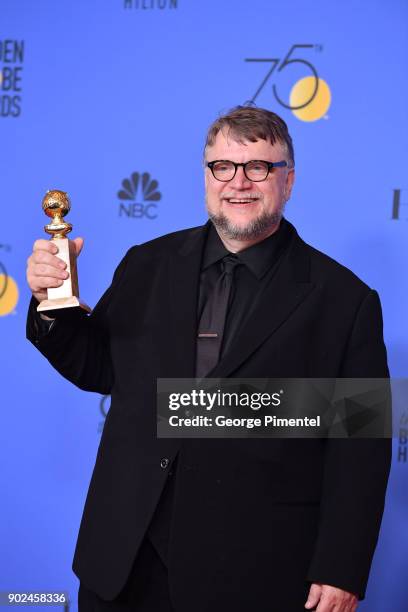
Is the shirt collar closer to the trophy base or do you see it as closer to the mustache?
the mustache

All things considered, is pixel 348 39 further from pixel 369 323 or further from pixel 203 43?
pixel 369 323

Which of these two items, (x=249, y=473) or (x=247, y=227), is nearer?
(x=249, y=473)

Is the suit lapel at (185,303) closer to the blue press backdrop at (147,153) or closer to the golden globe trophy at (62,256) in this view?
the golden globe trophy at (62,256)

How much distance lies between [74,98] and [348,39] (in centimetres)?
80

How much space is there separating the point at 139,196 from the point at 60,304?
102cm

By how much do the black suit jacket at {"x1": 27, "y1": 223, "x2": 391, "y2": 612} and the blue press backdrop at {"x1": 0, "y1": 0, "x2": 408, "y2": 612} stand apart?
2.67 ft

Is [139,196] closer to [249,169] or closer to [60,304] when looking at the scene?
[249,169]

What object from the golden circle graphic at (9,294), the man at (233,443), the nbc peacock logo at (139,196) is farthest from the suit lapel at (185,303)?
the golden circle graphic at (9,294)

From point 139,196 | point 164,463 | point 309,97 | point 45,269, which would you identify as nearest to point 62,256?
point 45,269

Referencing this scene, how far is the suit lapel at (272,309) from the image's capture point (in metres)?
1.65

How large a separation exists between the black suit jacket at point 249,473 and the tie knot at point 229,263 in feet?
0.20

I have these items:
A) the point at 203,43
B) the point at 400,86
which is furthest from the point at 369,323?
the point at 203,43

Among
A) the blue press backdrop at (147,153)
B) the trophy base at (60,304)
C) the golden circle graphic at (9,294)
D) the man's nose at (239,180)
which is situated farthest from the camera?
the golden circle graphic at (9,294)

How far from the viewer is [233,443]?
5.46 feet
